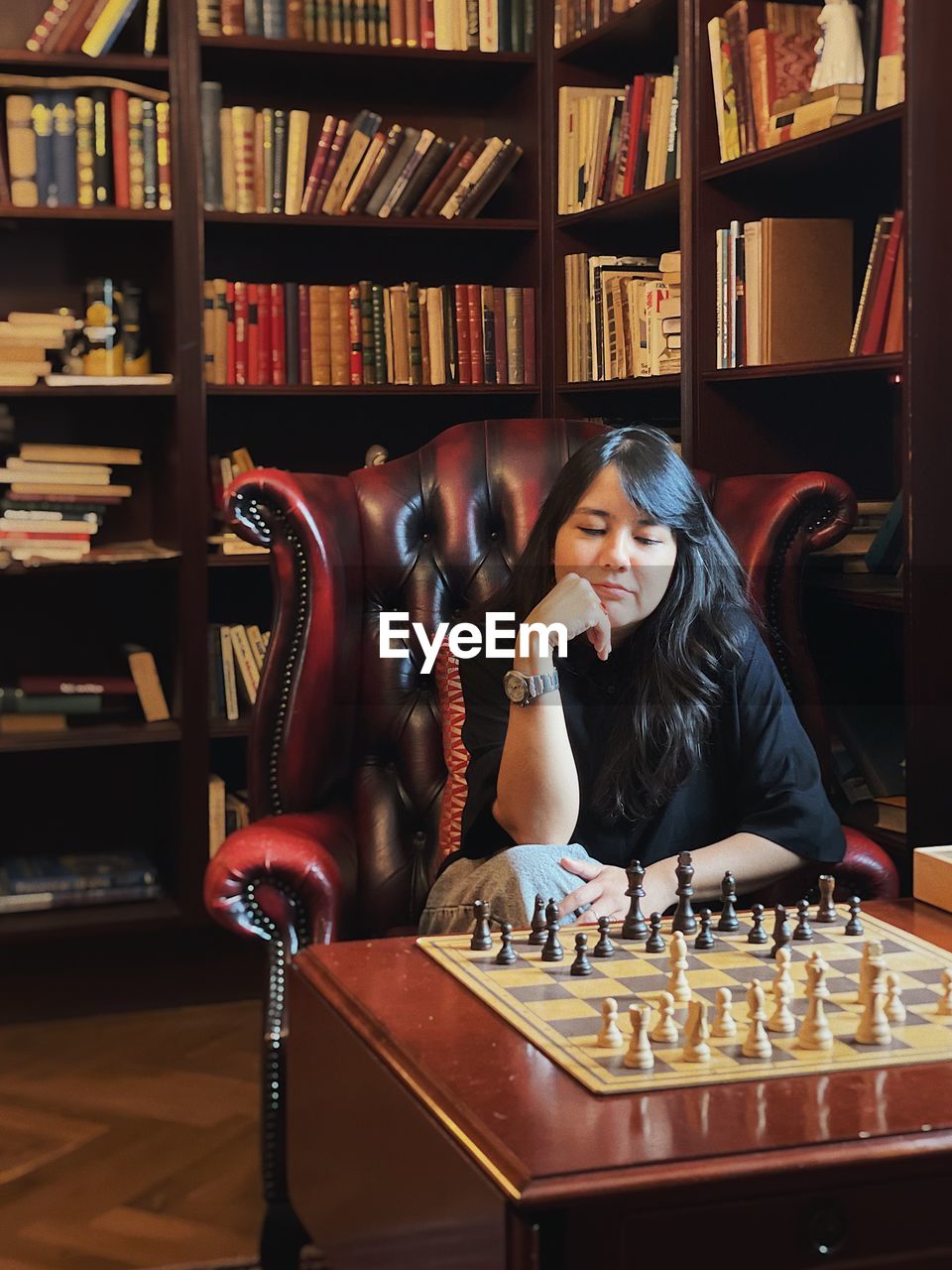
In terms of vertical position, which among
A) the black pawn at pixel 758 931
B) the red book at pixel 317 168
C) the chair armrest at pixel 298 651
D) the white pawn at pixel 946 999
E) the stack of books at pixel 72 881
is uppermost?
the red book at pixel 317 168

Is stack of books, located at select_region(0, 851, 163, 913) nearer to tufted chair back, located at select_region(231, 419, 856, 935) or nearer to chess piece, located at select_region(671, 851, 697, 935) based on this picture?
tufted chair back, located at select_region(231, 419, 856, 935)

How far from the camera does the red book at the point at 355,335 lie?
141 inches

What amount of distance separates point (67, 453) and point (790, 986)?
2444mm

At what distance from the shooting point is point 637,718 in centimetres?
214

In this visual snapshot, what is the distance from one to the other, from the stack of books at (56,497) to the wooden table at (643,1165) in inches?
87.4

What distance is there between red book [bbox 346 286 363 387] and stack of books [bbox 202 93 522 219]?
177mm

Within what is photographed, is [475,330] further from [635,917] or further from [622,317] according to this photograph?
[635,917]

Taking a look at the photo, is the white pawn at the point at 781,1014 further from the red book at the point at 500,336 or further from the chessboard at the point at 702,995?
the red book at the point at 500,336

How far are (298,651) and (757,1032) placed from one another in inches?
49.3

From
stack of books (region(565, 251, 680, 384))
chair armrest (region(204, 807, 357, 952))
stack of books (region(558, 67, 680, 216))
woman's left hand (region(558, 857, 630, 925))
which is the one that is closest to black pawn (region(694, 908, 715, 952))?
woman's left hand (region(558, 857, 630, 925))


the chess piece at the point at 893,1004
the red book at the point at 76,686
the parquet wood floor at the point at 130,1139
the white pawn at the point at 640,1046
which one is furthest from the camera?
the red book at the point at 76,686

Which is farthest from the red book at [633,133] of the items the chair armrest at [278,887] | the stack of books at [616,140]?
the chair armrest at [278,887]

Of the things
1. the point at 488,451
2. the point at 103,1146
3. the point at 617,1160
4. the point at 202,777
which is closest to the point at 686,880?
the point at 617,1160

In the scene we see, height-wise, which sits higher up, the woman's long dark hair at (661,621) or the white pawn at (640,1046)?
the woman's long dark hair at (661,621)
